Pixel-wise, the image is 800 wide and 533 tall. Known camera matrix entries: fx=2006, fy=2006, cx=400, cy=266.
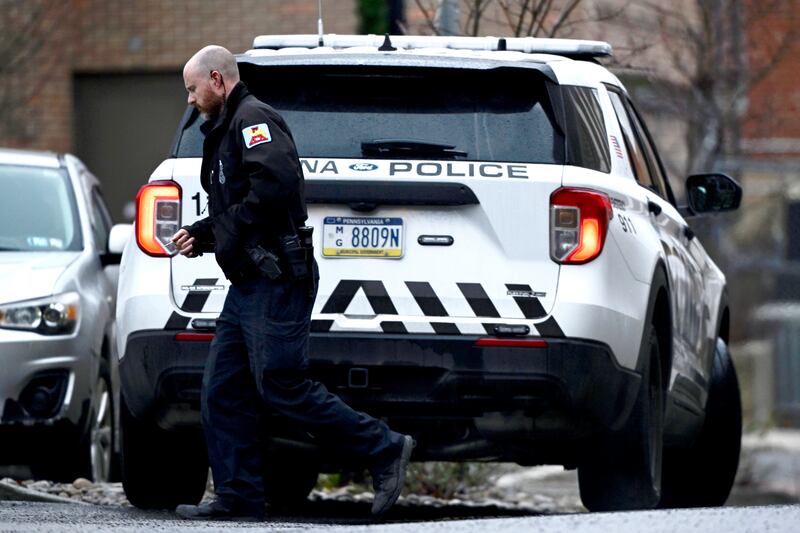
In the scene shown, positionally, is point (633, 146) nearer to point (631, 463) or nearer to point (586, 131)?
point (586, 131)

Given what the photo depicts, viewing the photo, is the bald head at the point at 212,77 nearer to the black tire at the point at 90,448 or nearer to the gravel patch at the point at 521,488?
the gravel patch at the point at 521,488

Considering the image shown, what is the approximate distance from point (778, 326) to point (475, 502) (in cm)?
838

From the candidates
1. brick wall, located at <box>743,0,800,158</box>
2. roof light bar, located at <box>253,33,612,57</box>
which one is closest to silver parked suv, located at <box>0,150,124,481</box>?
roof light bar, located at <box>253,33,612,57</box>

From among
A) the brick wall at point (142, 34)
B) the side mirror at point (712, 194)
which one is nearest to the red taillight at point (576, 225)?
the side mirror at point (712, 194)

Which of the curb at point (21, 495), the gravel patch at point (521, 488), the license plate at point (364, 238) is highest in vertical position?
the license plate at point (364, 238)

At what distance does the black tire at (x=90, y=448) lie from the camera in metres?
9.66

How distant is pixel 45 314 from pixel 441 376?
120 inches

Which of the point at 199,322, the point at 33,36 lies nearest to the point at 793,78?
the point at 33,36

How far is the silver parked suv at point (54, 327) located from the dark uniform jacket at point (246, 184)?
A: 2.61 m

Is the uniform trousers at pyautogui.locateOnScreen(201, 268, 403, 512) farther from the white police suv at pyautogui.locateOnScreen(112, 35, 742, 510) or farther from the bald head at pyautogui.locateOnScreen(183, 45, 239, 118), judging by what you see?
the bald head at pyautogui.locateOnScreen(183, 45, 239, 118)

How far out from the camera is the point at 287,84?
743 centimetres

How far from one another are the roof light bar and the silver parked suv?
2.12m

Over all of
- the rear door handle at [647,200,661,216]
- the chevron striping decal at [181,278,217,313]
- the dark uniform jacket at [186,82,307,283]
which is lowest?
the chevron striping decal at [181,278,217,313]

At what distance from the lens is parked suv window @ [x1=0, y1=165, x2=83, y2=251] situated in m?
10.3
